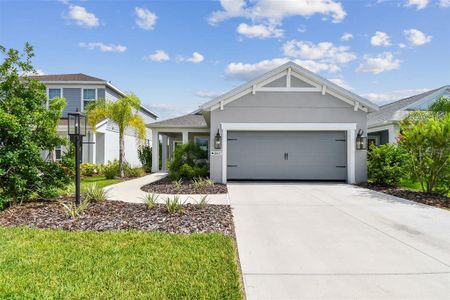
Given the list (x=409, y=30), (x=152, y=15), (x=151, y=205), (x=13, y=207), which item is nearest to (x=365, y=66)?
(x=409, y=30)

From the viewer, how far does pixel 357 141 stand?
12312mm

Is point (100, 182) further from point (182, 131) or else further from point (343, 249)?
point (343, 249)

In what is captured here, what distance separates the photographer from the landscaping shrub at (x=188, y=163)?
12719 millimetres

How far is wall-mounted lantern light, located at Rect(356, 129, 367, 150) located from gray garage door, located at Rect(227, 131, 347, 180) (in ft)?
2.78

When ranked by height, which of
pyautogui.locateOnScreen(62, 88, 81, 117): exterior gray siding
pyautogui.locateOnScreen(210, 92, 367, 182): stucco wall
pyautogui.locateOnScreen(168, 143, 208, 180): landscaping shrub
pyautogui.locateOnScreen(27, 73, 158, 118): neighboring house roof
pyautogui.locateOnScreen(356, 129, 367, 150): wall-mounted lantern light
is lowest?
pyautogui.locateOnScreen(168, 143, 208, 180): landscaping shrub

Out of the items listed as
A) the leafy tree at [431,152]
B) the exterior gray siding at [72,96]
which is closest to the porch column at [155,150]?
the exterior gray siding at [72,96]

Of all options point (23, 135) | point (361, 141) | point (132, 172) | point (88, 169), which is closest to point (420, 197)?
point (361, 141)

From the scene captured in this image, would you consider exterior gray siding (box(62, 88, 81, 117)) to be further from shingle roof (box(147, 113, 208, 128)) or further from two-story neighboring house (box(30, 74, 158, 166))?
shingle roof (box(147, 113, 208, 128))

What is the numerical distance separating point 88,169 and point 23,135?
10408 mm

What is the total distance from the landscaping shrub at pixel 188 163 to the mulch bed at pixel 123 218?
17.9 feet

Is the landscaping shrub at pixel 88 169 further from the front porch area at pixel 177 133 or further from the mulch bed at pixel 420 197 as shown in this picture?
the mulch bed at pixel 420 197

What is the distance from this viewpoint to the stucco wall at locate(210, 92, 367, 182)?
40.2 ft

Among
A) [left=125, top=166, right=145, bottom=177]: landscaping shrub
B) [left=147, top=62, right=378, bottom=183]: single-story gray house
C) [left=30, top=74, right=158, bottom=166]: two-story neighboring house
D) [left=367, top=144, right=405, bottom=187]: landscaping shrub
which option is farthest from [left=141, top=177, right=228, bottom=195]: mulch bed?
[left=30, top=74, right=158, bottom=166]: two-story neighboring house

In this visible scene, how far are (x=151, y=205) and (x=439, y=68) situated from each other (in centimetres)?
1561
